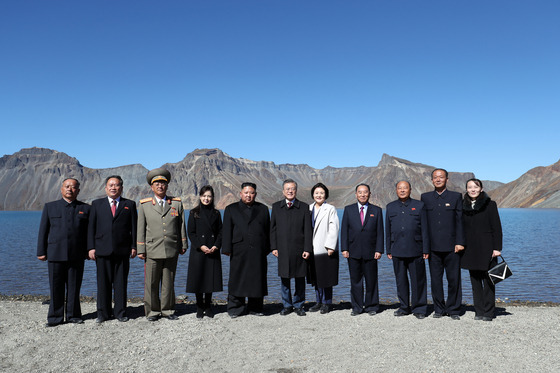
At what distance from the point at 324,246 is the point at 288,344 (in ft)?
8.15

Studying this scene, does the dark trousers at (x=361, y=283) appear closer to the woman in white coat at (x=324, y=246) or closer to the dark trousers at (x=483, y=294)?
the woman in white coat at (x=324, y=246)

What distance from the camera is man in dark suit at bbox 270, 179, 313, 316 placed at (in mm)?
8710

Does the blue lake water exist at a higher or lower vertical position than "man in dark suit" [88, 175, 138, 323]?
→ lower

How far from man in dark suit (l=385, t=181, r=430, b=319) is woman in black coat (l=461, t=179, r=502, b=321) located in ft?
2.65

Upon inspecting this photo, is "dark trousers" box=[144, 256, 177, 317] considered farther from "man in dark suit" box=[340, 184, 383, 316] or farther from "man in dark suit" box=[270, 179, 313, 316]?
"man in dark suit" box=[340, 184, 383, 316]

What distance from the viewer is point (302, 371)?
5844mm

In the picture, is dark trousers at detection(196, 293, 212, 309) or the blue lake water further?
the blue lake water

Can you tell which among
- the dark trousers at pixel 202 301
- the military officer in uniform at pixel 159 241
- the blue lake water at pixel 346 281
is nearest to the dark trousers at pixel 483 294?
the dark trousers at pixel 202 301

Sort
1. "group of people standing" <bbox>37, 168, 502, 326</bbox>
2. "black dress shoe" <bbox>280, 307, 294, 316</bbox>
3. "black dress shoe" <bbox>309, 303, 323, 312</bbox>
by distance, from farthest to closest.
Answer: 1. "black dress shoe" <bbox>309, 303, 323, 312</bbox>
2. "black dress shoe" <bbox>280, 307, 294, 316</bbox>
3. "group of people standing" <bbox>37, 168, 502, 326</bbox>

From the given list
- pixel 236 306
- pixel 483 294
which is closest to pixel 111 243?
pixel 236 306

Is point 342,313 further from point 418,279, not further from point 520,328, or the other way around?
point 520,328

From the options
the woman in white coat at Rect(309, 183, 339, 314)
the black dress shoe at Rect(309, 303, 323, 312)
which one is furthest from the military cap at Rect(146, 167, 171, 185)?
the black dress shoe at Rect(309, 303, 323, 312)

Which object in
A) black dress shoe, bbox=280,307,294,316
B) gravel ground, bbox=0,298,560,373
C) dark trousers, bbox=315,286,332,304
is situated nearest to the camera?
gravel ground, bbox=0,298,560,373

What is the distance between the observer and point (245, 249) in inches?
346
